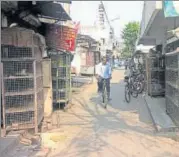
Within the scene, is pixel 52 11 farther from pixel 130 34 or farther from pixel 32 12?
pixel 130 34

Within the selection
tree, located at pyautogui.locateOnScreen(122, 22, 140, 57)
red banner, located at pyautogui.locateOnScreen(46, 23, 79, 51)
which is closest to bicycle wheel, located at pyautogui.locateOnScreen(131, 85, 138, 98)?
red banner, located at pyautogui.locateOnScreen(46, 23, 79, 51)

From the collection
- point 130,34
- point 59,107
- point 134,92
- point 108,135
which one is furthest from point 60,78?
point 130,34

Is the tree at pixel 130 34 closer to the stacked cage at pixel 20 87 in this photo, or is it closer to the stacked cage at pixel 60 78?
the stacked cage at pixel 60 78

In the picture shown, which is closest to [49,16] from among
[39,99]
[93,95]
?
[39,99]

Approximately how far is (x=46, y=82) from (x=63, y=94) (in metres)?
1.59

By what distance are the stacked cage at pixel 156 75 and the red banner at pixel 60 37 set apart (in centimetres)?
543

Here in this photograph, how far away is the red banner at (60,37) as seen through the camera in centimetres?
1308

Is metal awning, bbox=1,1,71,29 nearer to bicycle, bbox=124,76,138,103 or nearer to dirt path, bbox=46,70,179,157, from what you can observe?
dirt path, bbox=46,70,179,157

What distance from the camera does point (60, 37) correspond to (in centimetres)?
1313

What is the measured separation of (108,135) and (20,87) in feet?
8.14

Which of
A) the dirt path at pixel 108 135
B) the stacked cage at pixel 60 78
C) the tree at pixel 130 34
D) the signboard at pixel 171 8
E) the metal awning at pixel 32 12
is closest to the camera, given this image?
the dirt path at pixel 108 135

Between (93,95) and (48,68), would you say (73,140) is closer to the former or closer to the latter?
(48,68)

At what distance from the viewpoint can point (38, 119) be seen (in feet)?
32.1

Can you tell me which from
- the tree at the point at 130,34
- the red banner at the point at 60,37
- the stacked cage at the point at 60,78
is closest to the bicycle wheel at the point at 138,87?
the stacked cage at the point at 60,78
